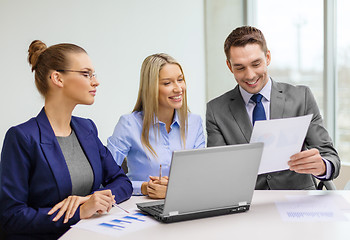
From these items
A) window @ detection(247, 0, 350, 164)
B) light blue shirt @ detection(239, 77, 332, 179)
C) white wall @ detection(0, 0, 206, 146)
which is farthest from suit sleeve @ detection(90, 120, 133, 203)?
window @ detection(247, 0, 350, 164)

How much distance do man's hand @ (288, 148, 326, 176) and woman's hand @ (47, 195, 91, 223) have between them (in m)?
0.94

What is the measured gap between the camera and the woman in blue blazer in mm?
1816

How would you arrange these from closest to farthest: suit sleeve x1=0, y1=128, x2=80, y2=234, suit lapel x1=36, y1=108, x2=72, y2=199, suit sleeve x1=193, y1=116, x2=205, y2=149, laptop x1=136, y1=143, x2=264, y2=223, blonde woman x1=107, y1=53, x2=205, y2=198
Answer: laptop x1=136, y1=143, x2=264, y2=223, suit sleeve x1=0, y1=128, x2=80, y2=234, suit lapel x1=36, y1=108, x2=72, y2=199, blonde woman x1=107, y1=53, x2=205, y2=198, suit sleeve x1=193, y1=116, x2=205, y2=149

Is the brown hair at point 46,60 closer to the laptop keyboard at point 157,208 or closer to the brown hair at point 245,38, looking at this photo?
the laptop keyboard at point 157,208

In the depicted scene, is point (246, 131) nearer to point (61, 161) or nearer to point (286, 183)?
point (286, 183)

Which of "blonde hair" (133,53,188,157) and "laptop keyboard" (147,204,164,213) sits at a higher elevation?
"blonde hair" (133,53,188,157)

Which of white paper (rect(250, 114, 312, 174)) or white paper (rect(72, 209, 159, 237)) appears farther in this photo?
white paper (rect(250, 114, 312, 174))

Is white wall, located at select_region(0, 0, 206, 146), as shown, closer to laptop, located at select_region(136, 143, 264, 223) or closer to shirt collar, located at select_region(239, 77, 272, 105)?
shirt collar, located at select_region(239, 77, 272, 105)

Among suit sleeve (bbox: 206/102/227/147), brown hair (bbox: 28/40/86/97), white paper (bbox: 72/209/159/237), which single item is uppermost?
brown hair (bbox: 28/40/86/97)

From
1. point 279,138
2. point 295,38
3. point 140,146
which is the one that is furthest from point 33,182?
point 295,38

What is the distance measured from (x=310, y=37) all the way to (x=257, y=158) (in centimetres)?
331

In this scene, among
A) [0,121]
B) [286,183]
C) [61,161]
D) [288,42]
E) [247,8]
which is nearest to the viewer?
[61,161]

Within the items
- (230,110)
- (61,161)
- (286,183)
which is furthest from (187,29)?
(61,161)

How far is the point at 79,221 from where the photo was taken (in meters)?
1.80
